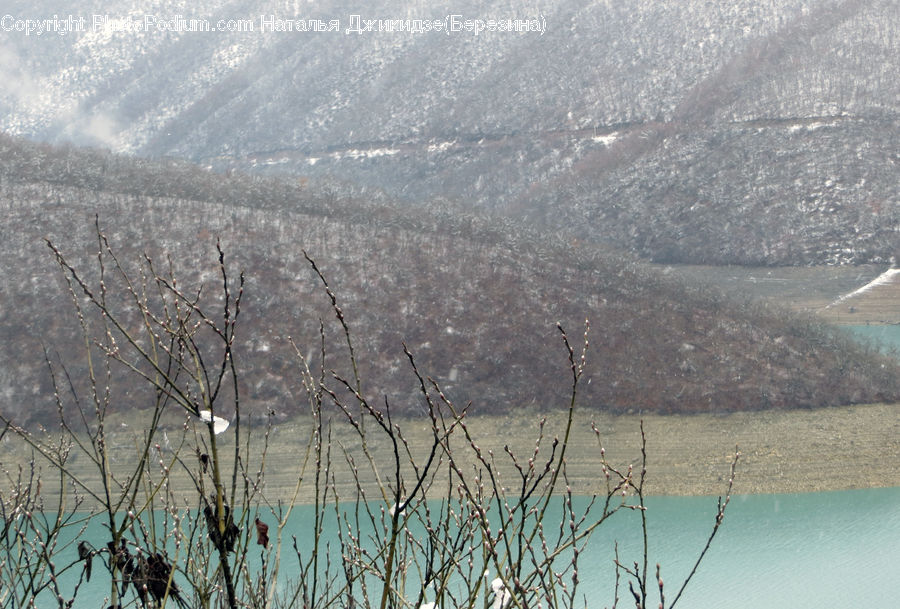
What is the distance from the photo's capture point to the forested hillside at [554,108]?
36.0m

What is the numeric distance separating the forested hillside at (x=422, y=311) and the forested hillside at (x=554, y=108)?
13.7 metres

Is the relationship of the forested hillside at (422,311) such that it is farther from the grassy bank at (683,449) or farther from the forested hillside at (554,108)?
the forested hillside at (554,108)

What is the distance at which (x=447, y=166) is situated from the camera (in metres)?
52.2

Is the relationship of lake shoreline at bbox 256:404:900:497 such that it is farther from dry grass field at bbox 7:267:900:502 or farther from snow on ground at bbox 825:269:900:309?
snow on ground at bbox 825:269:900:309

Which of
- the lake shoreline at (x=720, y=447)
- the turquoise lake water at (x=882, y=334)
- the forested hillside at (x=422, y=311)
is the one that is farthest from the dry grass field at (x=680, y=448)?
the turquoise lake water at (x=882, y=334)

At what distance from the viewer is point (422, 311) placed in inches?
774

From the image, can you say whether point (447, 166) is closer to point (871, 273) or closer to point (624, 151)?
point (624, 151)

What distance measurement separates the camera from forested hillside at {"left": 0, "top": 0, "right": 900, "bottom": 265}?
118ft

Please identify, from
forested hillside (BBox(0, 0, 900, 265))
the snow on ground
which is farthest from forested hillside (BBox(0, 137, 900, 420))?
forested hillside (BBox(0, 0, 900, 265))

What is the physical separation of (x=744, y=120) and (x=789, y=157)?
5.48 m

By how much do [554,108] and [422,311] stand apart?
35877mm

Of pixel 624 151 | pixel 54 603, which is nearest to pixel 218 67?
pixel 624 151

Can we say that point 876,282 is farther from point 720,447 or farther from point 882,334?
point 720,447

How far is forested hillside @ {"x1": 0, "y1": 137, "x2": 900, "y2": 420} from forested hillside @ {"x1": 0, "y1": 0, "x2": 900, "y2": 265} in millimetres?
13737
